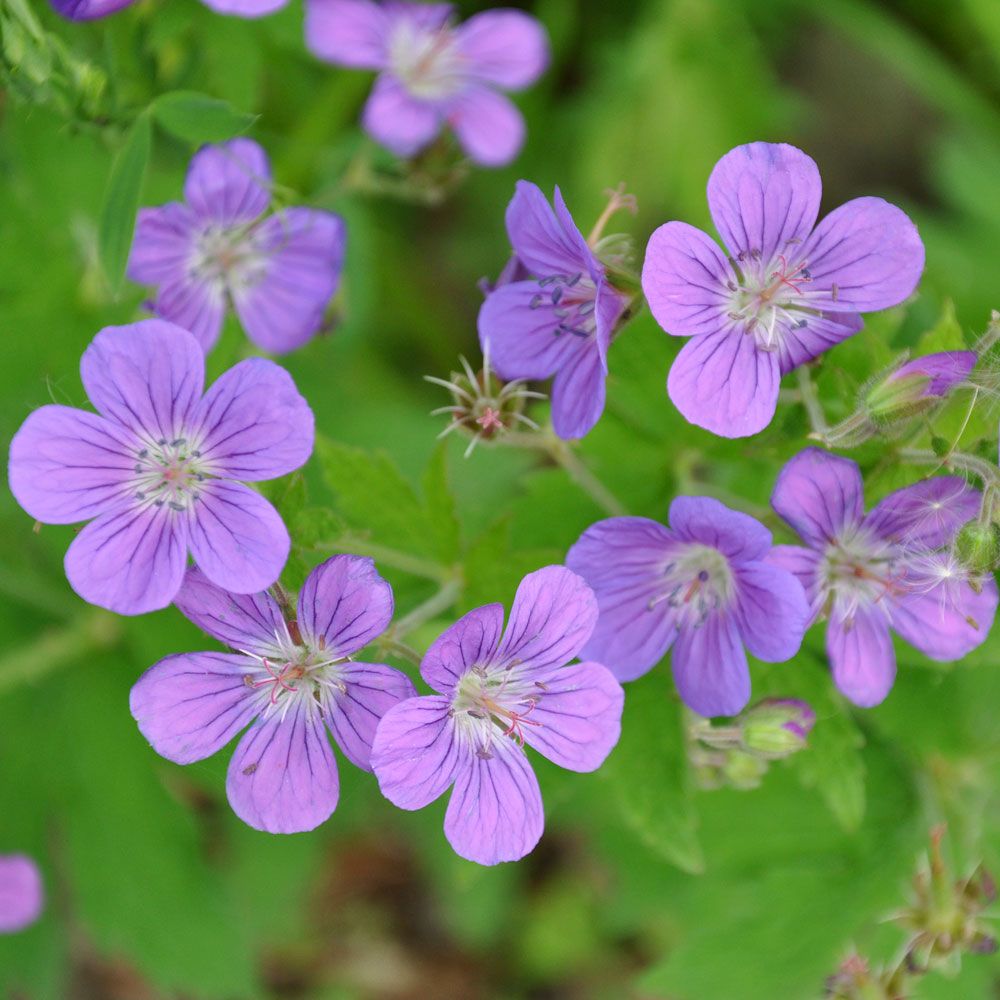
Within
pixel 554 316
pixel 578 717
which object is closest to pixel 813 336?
pixel 554 316

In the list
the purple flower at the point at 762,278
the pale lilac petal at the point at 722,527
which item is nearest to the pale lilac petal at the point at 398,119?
the purple flower at the point at 762,278

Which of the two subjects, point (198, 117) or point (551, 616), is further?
point (198, 117)

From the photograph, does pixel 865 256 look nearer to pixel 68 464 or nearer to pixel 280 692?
pixel 280 692

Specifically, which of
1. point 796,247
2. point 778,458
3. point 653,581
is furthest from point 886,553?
point 796,247

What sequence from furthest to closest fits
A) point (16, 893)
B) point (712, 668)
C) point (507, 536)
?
point (16, 893) → point (507, 536) → point (712, 668)

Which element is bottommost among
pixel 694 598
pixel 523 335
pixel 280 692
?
pixel 280 692

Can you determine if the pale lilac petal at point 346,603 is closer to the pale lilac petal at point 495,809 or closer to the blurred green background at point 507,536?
the blurred green background at point 507,536

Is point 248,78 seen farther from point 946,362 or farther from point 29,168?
point 946,362
